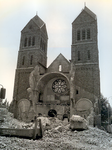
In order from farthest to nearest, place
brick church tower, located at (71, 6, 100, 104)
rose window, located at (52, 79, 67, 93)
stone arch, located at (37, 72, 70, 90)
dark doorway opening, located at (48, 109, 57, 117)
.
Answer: rose window, located at (52, 79, 67, 93) < stone arch, located at (37, 72, 70, 90) < brick church tower, located at (71, 6, 100, 104) < dark doorway opening, located at (48, 109, 57, 117)

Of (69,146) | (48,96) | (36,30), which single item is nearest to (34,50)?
(36,30)

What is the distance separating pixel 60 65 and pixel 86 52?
5525 mm

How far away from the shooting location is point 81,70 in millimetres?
33812

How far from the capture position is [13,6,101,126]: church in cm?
3133

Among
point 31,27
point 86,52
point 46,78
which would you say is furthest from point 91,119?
point 31,27

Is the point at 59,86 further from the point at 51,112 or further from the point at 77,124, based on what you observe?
the point at 77,124

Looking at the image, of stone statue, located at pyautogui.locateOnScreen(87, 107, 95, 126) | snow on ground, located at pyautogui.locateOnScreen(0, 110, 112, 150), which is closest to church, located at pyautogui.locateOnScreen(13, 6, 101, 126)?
stone statue, located at pyautogui.locateOnScreen(87, 107, 95, 126)

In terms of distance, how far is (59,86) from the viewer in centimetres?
3450

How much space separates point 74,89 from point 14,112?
11906 mm

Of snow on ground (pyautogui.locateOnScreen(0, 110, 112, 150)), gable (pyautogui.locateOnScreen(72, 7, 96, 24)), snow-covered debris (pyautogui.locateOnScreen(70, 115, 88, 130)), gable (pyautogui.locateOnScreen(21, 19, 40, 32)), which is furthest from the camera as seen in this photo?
gable (pyautogui.locateOnScreen(21, 19, 40, 32))

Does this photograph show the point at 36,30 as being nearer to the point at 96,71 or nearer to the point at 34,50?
the point at 34,50

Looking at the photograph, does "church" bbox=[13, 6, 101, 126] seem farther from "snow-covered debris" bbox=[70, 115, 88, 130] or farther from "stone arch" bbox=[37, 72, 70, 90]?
"snow-covered debris" bbox=[70, 115, 88, 130]

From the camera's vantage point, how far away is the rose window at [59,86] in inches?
1339

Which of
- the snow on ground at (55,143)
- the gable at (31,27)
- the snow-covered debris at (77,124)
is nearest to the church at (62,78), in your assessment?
the gable at (31,27)
